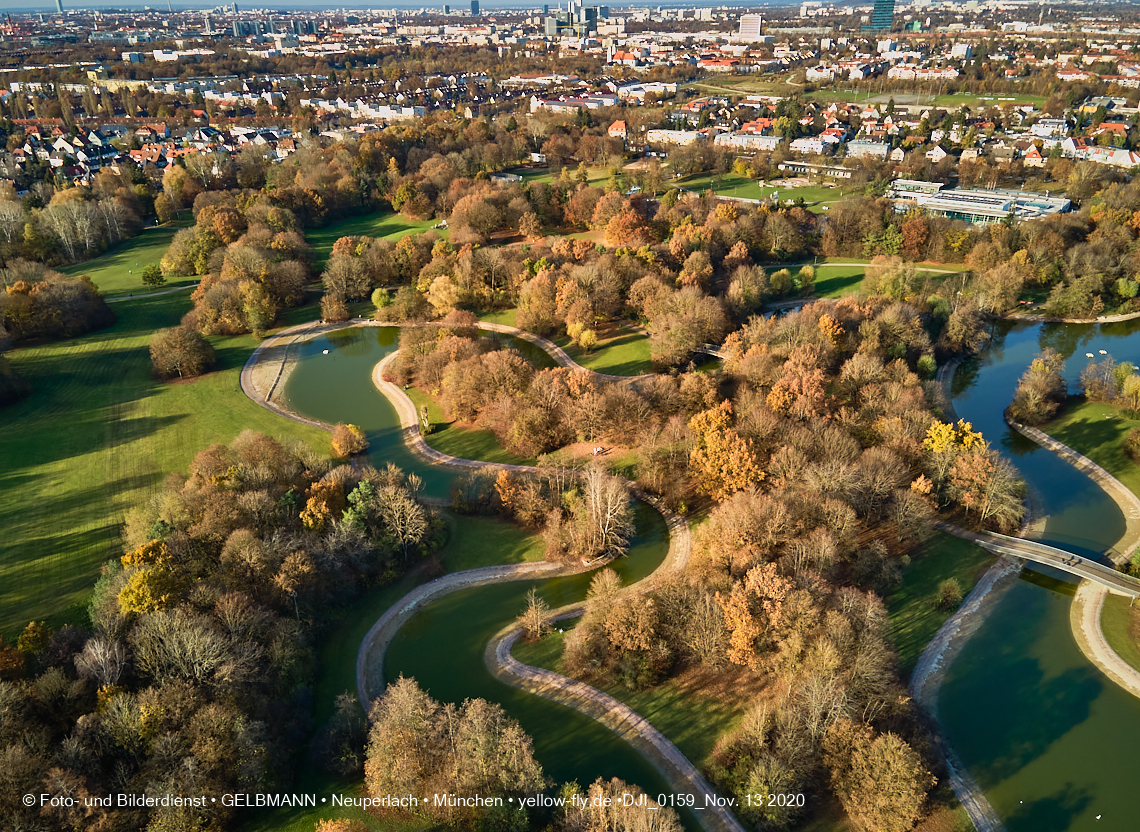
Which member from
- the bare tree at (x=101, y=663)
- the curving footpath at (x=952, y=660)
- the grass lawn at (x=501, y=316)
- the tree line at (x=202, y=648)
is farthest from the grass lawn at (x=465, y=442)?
the curving footpath at (x=952, y=660)

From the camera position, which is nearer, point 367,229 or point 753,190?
point 367,229

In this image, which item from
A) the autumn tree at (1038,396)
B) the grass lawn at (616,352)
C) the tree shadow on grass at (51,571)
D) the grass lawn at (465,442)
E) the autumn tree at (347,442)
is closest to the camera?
the tree shadow on grass at (51,571)

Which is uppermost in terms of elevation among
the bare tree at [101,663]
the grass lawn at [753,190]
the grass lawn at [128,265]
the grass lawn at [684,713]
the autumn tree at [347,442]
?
the grass lawn at [753,190]

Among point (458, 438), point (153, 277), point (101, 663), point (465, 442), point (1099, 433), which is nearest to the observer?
point (101, 663)

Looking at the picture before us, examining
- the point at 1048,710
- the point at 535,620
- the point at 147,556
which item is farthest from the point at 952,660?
the point at 147,556

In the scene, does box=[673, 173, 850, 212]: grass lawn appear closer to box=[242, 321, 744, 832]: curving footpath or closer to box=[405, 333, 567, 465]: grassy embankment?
box=[405, 333, 567, 465]: grassy embankment

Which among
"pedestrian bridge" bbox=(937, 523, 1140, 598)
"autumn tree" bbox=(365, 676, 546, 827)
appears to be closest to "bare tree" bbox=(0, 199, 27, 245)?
"autumn tree" bbox=(365, 676, 546, 827)

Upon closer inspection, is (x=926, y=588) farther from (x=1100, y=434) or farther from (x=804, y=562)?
(x=1100, y=434)

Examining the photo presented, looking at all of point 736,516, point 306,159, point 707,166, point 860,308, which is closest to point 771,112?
point 707,166

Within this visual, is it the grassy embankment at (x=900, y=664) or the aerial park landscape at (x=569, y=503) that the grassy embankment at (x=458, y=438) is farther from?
the grassy embankment at (x=900, y=664)
